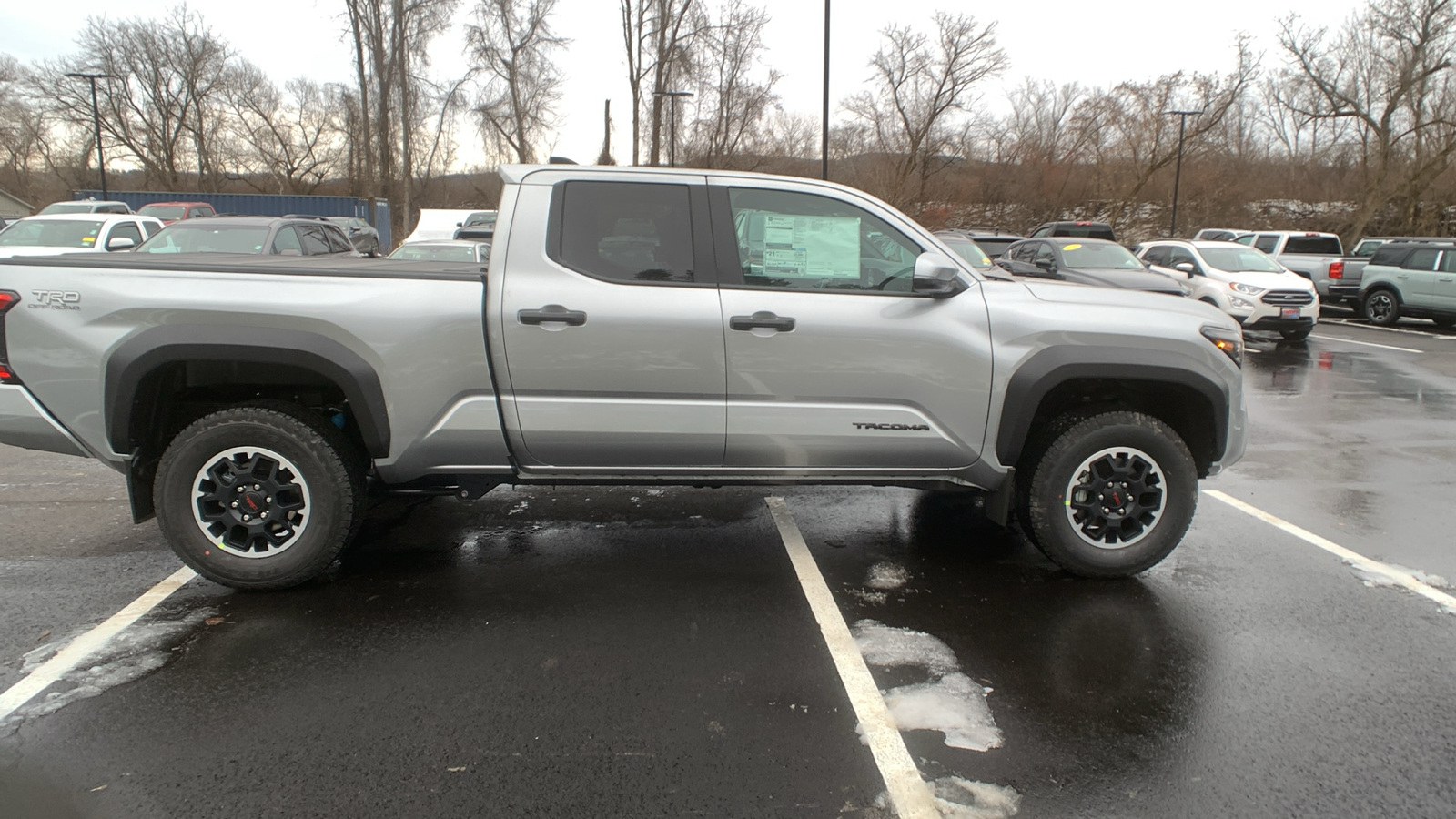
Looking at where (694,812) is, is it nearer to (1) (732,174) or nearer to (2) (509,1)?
(1) (732,174)

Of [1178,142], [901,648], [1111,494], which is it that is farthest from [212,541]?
[1178,142]

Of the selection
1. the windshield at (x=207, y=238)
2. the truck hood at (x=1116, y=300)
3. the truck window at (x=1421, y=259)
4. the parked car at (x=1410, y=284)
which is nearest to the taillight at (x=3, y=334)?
the truck hood at (x=1116, y=300)

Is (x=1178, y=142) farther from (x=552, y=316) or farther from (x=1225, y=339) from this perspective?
(x=552, y=316)

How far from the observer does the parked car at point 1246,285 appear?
47.1ft

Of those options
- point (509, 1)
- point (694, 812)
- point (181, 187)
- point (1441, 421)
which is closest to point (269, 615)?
point (694, 812)

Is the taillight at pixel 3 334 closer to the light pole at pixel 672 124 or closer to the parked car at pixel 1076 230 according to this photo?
the parked car at pixel 1076 230

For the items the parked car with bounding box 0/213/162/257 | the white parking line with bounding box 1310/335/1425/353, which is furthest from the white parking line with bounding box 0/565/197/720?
the white parking line with bounding box 1310/335/1425/353

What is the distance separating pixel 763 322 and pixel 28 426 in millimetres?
3249

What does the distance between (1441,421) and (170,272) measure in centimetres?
1065

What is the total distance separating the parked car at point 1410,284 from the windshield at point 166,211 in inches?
1100

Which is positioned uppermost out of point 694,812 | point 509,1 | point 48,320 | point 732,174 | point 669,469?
point 509,1

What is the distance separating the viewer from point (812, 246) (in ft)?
13.3

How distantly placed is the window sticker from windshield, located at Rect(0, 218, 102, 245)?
14285 millimetres

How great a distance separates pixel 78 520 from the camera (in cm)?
499
